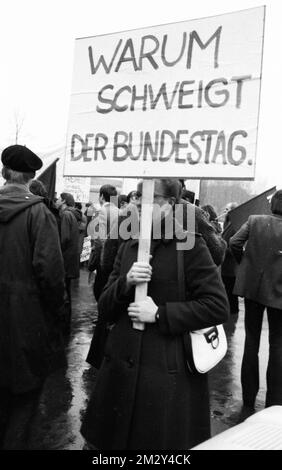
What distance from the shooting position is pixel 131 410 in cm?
250

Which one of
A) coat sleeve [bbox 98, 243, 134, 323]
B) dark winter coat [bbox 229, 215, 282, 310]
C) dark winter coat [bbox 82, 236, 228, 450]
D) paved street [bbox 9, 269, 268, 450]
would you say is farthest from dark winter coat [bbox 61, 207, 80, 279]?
dark winter coat [bbox 82, 236, 228, 450]

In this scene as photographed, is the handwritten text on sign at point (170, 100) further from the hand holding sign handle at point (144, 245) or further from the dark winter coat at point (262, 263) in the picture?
the dark winter coat at point (262, 263)

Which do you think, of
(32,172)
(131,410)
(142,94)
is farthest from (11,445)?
(142,94)

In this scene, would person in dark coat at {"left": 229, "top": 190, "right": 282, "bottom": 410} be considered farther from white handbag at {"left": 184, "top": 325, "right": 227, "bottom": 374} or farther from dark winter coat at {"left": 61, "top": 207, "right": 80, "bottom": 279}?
dark winter coat at {"left": 61, "top": 207, "right": 80, "bottom": 279}

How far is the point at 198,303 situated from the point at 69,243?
4.60 metres

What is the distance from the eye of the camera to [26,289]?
9.61ft

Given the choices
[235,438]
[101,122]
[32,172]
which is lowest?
[235,438]

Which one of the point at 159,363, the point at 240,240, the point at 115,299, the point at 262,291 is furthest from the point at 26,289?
the point at 240,240

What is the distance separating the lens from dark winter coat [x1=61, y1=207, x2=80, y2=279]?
6797 millimetres

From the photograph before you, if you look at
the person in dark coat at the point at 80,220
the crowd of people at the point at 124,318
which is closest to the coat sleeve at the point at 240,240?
the crowd of people at the point at 124,318

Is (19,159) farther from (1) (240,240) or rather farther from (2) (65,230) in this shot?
(2) (65,230)

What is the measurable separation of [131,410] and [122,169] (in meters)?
1.22

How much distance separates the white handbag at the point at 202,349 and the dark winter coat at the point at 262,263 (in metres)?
1.87

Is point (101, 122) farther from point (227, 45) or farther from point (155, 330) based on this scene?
point (155, 330)
